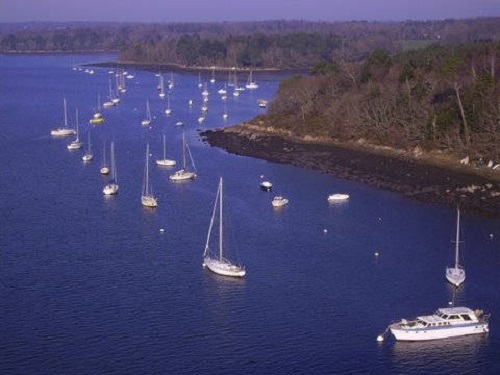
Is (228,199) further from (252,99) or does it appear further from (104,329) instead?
(252,99)

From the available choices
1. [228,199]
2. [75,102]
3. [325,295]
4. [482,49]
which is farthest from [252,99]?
[325,295]

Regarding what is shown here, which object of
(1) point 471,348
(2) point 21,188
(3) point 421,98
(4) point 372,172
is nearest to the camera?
(1) point 471,348

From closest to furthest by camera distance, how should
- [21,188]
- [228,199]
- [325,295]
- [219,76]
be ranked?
1. [325,295]
2. [228,199]
3. [21,188]
4. [219,76]

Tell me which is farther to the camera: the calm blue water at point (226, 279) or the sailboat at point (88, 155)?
the sailboat at point (88, 155)

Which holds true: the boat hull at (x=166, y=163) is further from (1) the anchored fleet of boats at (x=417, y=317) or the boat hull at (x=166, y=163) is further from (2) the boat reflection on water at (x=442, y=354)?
(2) the boat reflection on water at (x=442, y=354)

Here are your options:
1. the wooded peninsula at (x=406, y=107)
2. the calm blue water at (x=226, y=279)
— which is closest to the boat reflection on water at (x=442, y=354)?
the calm blue water at (x=226, y=279)

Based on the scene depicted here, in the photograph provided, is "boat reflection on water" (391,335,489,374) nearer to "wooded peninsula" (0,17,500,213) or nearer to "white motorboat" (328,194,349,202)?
"wooded peninsula" (0,17,500,213)

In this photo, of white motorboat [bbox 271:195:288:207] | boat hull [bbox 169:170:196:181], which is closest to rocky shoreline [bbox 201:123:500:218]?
white motorboat [bbox 271:195:288:207]
